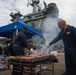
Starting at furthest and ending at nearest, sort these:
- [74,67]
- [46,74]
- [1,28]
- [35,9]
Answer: [35,9], [1,28], [46,74], [74,67]

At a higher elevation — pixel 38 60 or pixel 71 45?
pixel 71 45

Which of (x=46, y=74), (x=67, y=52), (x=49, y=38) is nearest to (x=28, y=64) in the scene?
(x=67, y=52)

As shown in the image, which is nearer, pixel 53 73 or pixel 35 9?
pixel 53 73

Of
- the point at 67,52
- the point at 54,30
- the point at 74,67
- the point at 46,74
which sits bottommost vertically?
the point at 46,74

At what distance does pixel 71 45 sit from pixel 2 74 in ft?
13.8

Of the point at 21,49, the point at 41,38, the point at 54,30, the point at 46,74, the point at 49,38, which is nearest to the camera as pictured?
the point at 21,49

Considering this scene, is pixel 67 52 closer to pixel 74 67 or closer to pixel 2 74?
pixel 74 67

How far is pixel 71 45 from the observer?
3867 millimetres

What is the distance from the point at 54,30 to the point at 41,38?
126 inches

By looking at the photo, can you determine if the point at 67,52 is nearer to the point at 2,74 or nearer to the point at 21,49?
the point at 21,49

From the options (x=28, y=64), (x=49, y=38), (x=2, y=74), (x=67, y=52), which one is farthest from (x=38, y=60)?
(x=49, y=38)

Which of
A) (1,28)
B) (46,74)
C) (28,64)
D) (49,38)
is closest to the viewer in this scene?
(28,64)

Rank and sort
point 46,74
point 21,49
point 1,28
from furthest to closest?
point 1,28
point 46,74
point 21,49

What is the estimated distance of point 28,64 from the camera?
432cm
